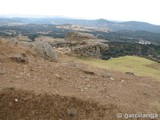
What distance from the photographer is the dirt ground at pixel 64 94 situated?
38.4 feet

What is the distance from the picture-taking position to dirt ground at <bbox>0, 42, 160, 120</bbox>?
38.4 feet

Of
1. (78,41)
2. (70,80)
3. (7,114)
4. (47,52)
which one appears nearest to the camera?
(7,114)

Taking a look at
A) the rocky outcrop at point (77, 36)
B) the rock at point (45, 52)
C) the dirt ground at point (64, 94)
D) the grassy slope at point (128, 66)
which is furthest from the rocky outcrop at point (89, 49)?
the dirt ground at point (64, 94)

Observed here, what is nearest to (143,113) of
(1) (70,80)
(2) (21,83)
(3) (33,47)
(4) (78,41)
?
(1) (70,80)

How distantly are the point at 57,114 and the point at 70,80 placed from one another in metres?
3.74

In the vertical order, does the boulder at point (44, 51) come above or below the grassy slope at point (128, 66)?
above

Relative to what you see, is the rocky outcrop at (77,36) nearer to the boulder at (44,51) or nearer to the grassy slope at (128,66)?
the grassy slope at (128,66)

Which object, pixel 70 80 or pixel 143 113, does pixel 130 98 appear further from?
pixel 70 80

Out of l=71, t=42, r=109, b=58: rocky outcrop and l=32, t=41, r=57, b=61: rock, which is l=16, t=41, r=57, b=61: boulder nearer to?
l=32, t=41, r=57, b=61: rock

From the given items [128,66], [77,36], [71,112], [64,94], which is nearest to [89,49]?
[128,66]

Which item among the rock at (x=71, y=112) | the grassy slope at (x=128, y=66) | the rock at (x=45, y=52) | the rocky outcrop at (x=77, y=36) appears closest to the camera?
the rock at (x=71, y=112)

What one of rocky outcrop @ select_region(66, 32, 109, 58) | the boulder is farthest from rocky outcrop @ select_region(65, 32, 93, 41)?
the boulder

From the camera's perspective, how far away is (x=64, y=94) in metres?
12.8

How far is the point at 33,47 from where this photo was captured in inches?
998
